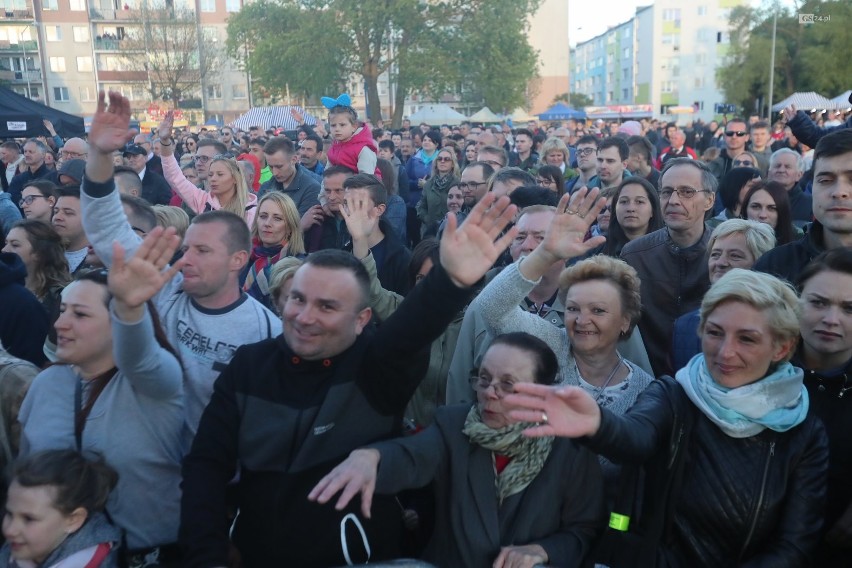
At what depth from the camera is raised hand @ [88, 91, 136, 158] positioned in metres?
2.93

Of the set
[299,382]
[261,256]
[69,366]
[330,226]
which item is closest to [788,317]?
[299,382]

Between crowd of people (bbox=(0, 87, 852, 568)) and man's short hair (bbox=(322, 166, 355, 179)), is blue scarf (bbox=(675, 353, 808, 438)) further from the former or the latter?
man's short hair (bbox=(322, 166, 355, 179))

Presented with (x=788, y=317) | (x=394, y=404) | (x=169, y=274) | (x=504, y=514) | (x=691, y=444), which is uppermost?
(x=169, y=274)

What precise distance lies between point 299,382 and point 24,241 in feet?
9.33

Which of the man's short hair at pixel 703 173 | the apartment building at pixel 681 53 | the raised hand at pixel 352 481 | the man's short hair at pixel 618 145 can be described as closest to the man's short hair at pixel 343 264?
the raised hand at pixel 352 481

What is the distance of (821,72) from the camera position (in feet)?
123

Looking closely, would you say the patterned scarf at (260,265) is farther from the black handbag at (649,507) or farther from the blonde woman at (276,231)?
the black handbag at (649,507)

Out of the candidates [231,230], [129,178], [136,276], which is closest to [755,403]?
[136,276]

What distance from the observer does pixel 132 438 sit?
2672 millimetres

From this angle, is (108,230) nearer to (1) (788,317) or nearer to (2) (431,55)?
(1) (788,317)

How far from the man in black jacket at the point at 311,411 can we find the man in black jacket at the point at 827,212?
1922mm

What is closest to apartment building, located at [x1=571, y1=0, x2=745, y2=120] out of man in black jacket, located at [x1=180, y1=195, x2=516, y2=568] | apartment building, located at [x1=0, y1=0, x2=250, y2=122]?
apartment building, located at [x1=0, y1=0, x2=250, y2=122]

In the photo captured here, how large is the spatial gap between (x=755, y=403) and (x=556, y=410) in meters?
0.81

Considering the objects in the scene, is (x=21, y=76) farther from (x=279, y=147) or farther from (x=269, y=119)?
(x=279, y=147)
